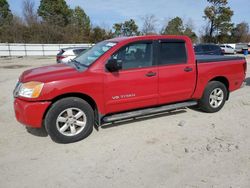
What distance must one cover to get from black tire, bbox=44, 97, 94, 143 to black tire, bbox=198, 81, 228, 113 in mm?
2779

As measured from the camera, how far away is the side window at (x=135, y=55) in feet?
14.7

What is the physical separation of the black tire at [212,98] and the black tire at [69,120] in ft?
9.12

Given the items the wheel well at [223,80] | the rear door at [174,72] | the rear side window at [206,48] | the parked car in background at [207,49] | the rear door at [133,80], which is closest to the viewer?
the rear door at [133,80]

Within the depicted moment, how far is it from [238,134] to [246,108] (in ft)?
6.41

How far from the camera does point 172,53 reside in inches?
197

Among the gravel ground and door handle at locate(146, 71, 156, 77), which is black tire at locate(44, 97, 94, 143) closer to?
the gravel ground

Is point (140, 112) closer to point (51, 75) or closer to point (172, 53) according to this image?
point (172, 53)

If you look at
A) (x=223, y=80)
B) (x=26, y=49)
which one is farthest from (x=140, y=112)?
(x=26, y=49)

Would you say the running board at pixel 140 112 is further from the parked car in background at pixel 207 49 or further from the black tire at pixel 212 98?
the parked car in background at pixel 207 49

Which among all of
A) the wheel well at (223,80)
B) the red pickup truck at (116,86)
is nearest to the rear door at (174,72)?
the red pickup truck at (116,86)

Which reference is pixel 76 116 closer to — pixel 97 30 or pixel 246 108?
pixel 246 108

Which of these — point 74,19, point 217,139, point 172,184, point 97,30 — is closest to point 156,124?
point 217,139

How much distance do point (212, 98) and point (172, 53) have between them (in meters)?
1.60

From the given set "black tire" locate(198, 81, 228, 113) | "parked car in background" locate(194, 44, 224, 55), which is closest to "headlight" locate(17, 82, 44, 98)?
"black tire" locate(198, 81, 228, 113)
